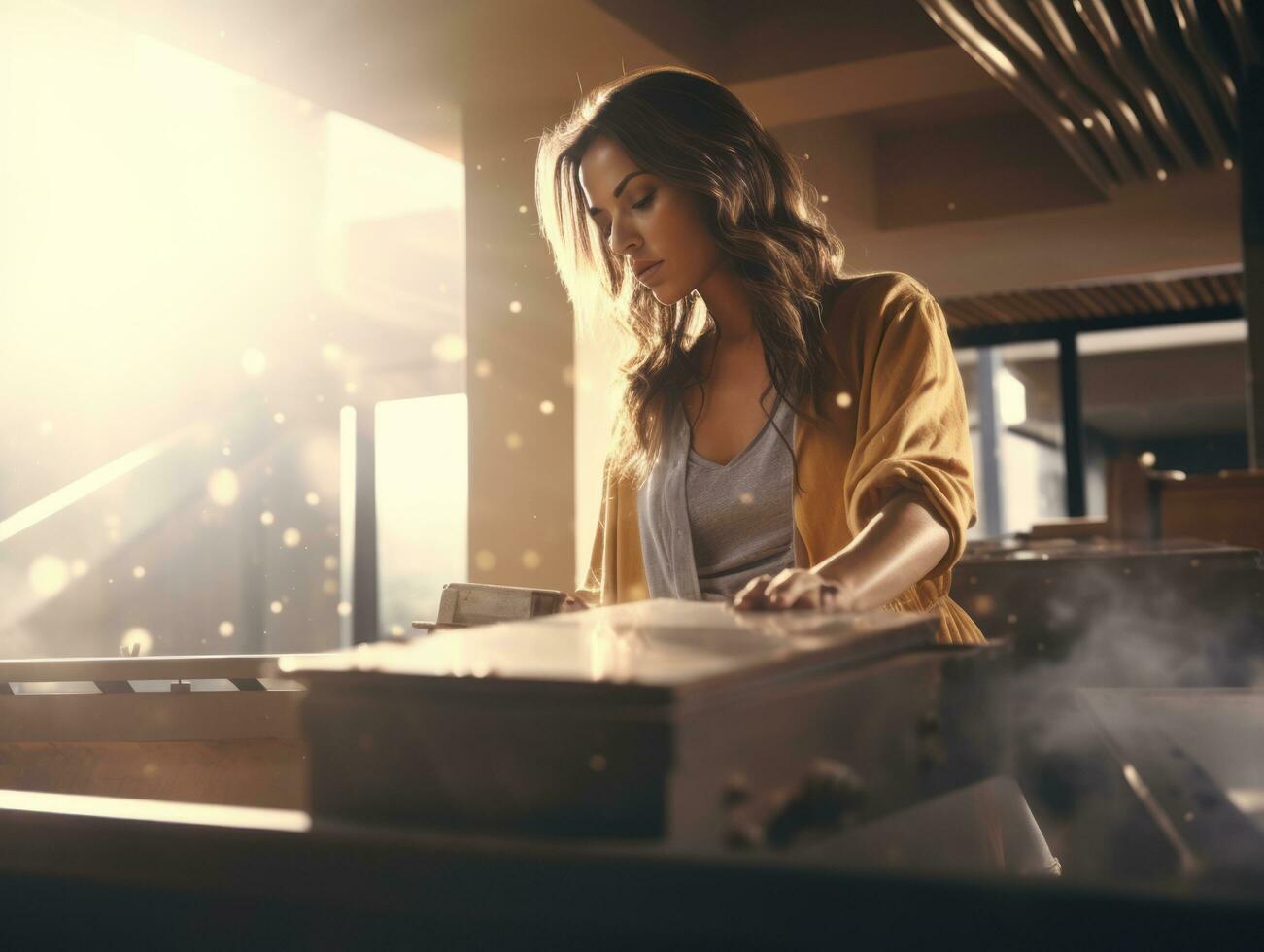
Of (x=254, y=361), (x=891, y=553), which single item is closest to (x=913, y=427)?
(x=891, y=553)

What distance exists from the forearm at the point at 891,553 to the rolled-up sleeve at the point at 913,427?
2cm

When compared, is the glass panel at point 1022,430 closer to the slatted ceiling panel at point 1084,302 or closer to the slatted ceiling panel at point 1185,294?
the slatted ceiling panel at point 1084,302

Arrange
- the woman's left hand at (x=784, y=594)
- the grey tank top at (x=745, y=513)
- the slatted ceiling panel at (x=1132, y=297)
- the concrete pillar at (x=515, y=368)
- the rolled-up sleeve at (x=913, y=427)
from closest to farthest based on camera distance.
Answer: the woman's left hand at (x=784, y=594), the rolled-up sleeve at (x=913, y=427), the grey tank top at (x=745, y=513), the concrete pillar at (x=515, y=368), the slatted ceiling panel at (x=1132, y=297)

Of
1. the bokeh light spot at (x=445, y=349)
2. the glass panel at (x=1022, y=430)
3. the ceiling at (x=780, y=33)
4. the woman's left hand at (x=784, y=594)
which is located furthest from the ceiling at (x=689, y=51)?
the glass panel at (x=1022, y=430)

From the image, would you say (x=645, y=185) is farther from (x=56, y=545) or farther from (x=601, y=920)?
(x=56, y=545)

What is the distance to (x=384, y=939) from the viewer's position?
0.39 metres

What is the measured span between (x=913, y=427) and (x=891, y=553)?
16 centimetres

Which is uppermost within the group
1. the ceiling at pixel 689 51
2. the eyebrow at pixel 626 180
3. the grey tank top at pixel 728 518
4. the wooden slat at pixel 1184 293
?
the wooden slat at pixel 1184 293

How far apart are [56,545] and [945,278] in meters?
5.25

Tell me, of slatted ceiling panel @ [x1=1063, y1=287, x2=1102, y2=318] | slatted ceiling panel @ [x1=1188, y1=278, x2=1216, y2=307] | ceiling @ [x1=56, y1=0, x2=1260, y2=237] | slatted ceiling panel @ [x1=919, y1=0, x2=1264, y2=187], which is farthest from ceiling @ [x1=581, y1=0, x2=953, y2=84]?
slatted ceiling panel @ [x1=1188, y1=278, x2=1216, y2=307]

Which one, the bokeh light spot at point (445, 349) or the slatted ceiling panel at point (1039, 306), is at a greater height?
the slatted ceiling panel at point (1039, 306)

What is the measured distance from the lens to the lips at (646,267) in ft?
4.20

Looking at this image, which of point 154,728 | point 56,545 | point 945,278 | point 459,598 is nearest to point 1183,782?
point 459,598

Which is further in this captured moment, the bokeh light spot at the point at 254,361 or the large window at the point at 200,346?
the bokeh light spot at the point at 254,361
